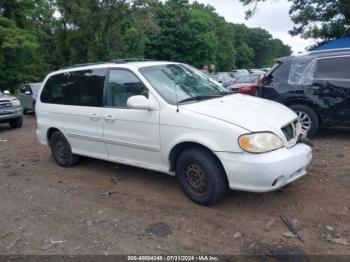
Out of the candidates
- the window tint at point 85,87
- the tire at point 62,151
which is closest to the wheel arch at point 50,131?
the tire at point 62,151

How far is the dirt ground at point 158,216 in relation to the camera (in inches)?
150

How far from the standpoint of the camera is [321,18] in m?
20.7

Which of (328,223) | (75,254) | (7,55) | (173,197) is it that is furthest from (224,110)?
(7,55)

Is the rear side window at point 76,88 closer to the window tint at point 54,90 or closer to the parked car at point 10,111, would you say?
the window tint at point 54,90

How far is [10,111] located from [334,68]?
9831 millimetres

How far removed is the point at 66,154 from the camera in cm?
666

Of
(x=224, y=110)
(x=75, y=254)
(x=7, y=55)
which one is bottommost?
(x=75, y=254)

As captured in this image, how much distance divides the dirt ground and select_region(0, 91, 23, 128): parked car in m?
6.42

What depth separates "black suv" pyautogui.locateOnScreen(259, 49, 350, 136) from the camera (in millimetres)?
7258

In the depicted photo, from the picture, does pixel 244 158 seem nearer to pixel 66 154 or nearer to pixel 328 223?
pixel 328 223

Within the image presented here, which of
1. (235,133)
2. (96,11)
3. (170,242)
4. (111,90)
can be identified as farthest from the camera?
(96,11)

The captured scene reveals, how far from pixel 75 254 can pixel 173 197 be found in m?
1.64

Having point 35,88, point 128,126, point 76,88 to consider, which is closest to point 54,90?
point 76,88

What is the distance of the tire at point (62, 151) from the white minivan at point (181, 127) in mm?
63
